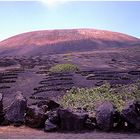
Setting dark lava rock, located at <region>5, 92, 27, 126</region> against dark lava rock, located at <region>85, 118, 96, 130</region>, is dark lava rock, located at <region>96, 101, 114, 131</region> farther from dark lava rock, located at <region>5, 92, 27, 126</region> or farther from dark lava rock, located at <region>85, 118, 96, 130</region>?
dark lava rock, located at <region>5, 92, 27, 126</region>

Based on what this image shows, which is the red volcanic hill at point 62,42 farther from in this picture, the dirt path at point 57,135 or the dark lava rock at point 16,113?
the dirt path at point 57,135

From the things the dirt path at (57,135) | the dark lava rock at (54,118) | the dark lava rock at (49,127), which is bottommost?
the dirt path at (57,135)

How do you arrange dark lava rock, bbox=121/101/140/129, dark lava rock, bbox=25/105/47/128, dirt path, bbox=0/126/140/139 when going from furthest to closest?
dark lava rock, bbox=25/105/47/128 → dark lava rock, bbox=121/101/140/129 → dirt path, bbox=0/126/140/139

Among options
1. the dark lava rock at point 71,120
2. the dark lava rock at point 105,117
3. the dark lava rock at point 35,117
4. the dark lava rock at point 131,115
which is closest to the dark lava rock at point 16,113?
the dark lava rock at point 35,117

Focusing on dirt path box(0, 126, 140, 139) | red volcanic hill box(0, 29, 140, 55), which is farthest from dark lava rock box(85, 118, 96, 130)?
red volcanic hill box(0, 29, 140, 55)

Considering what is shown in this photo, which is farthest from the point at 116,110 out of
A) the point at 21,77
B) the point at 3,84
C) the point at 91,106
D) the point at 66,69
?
the point at 66,69

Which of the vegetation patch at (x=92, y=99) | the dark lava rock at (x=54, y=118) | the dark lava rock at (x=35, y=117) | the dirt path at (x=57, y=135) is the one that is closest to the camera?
the dirt path at (x=57, y=135)

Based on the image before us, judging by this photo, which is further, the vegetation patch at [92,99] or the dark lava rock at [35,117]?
the vegetation patch at [92,99]
